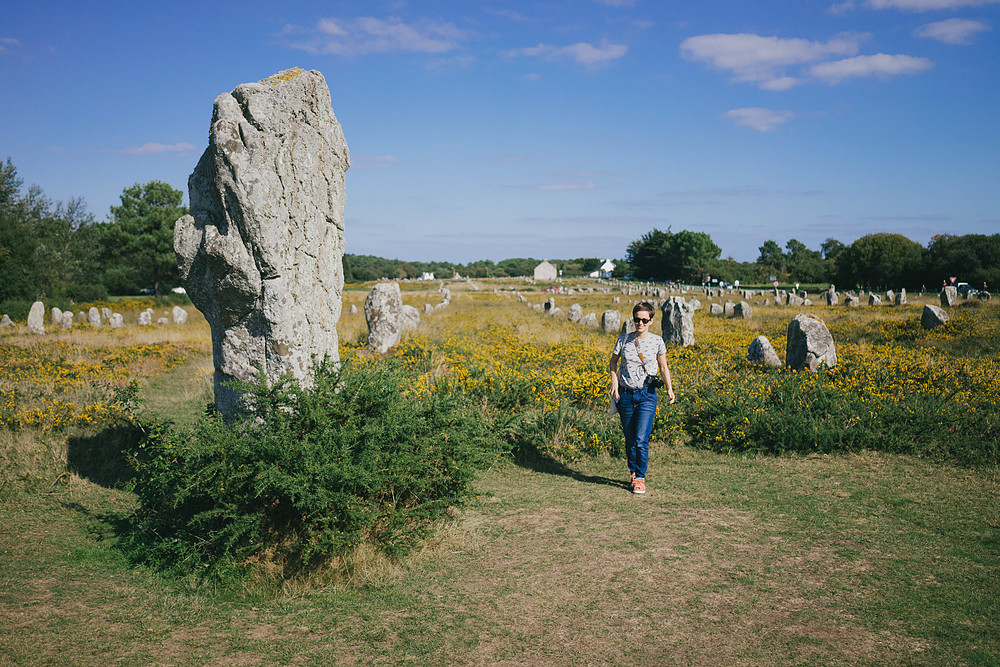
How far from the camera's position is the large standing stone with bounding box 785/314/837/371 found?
12734 millimetres

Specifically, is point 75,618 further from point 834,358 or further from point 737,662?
point 834,358

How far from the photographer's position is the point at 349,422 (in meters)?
5.50

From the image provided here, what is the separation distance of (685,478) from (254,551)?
5.31m

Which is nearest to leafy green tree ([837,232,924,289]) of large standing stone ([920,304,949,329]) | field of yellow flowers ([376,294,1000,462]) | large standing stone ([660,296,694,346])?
large standing stone ([920,304,949,329])

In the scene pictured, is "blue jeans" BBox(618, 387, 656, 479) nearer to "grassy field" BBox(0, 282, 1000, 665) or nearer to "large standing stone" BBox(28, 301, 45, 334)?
"grassy field" BBox(0, 282, 1000, 665)

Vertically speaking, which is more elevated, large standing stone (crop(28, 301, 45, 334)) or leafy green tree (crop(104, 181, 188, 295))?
leafy green tree (crop(104, 181, 188, 295))

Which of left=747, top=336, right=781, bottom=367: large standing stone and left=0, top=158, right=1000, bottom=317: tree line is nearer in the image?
left=747, top=336, right=781, bottom=367: large standing stone

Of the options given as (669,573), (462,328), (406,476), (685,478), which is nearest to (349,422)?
(406,476)

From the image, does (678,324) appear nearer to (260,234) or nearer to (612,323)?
(612,323)

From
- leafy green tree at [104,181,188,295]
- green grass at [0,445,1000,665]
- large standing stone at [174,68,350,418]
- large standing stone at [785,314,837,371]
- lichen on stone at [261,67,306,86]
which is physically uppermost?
leafy green tree at [104,181,188,295]

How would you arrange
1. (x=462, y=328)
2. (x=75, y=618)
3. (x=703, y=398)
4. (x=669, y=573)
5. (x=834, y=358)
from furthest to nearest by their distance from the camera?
(x=462, y=328) < (x=834, y=358) < (x=703, y=398) < (x=669, y=573) < (x=75, y=618)

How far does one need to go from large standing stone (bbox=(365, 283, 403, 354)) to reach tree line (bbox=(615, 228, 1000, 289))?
47.8 metres

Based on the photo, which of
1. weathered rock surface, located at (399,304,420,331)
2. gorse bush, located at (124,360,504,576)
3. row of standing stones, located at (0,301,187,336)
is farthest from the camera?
row of standing stones, located at (0,301,187,336)

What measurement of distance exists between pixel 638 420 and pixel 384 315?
12.4 m
